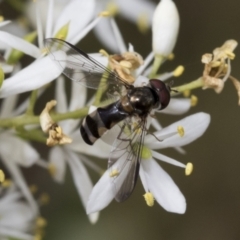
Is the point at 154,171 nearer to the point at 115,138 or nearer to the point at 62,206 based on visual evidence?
the point at 115,138

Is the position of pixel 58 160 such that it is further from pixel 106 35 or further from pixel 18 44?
pixel 106 35

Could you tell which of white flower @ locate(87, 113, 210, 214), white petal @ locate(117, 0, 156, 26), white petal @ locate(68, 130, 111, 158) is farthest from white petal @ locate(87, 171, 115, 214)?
white petal @ locate(117, 0, 156, 26)

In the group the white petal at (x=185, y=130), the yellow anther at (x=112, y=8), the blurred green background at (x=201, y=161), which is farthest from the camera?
the blurred green background at (x=201, y=161)

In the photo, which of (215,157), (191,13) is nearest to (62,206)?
(215,157)

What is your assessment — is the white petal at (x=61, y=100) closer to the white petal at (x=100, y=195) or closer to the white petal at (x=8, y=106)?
the white petal at (x=8, y=106)

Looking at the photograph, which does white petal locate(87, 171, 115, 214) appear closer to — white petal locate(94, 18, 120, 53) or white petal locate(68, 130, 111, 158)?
white petal locate(68, 130, 111, 158)

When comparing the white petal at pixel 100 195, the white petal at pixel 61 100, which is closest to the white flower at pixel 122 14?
the white petal at pixel 61 100

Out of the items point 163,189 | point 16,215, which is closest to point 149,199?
point 163,189
